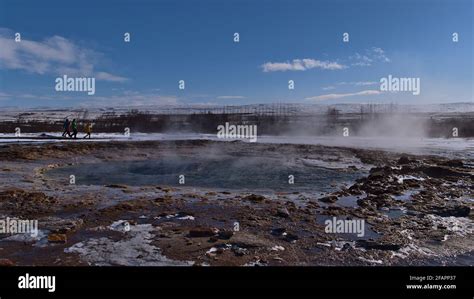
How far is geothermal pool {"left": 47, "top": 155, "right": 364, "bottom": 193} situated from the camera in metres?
9.66

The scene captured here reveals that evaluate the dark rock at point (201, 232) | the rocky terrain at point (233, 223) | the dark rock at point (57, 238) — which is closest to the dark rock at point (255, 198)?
the rocky terrain at point (233, 223)

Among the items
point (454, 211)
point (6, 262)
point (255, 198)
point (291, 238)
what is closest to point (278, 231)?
point (291, 238)

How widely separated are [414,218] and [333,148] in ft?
41.5

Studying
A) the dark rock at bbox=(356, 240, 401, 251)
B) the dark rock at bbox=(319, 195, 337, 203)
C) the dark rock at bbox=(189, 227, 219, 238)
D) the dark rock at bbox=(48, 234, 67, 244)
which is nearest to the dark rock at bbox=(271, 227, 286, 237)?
the dark rock at bbox=(189, 227, 219, 238)

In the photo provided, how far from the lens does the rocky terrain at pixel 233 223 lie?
4.49 metres

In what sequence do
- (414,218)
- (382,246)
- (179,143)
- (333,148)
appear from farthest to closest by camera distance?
(179,143)
(333,148)
(414,218)
(382,246)

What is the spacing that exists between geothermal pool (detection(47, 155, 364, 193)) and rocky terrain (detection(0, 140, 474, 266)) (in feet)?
2.23

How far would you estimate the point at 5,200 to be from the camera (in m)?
6.87

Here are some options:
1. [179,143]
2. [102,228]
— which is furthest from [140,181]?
[179,143]

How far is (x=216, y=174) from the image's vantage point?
1136cm
